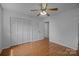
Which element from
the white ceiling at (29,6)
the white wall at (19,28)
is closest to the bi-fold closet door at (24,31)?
the white wall at (19,28)

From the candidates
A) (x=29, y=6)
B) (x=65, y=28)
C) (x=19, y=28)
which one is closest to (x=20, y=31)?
(x=19, y=28)

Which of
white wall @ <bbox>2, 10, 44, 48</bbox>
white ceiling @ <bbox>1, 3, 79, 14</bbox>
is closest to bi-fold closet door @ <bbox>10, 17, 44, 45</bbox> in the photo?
white wall @ <bbox>2, 10, 44, 48</bbox>

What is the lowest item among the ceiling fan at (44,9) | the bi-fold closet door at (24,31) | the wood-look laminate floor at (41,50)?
the wood-look laminate floor at (41,50)

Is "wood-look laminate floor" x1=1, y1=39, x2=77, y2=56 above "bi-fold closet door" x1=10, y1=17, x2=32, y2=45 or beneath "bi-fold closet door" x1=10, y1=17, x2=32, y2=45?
beneath

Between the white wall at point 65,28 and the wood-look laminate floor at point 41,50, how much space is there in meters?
0.08

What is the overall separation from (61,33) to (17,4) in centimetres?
82

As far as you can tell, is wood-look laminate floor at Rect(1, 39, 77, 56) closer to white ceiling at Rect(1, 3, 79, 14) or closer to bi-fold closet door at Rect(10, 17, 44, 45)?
bi-fold closet door at Rect(10, 17, 44, 45)

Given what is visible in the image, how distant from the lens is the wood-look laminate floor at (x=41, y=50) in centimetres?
152

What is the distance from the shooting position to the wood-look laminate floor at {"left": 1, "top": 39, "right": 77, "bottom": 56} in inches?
59.7

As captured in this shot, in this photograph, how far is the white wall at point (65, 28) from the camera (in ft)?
4.91

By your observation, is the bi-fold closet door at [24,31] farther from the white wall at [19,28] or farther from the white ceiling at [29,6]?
the white ceiling at [29,6]

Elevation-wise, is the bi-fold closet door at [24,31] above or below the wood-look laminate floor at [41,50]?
above

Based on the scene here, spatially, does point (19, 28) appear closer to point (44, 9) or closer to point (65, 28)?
point (44, 9)

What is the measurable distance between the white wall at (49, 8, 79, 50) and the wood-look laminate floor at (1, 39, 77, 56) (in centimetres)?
8
